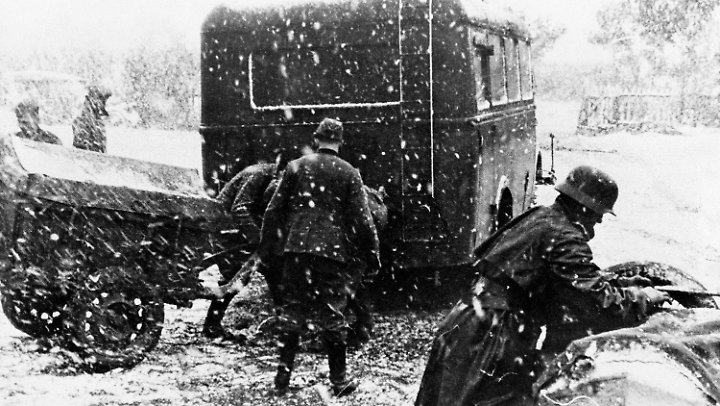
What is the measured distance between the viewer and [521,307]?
161 inches

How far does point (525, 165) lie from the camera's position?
10281 mm

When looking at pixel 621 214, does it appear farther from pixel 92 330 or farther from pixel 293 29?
pixel 92 330

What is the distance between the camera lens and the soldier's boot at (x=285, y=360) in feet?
18.8

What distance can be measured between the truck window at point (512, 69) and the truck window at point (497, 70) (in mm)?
252

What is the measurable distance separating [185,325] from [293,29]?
275 centimetres

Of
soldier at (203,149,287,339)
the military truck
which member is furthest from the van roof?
the military truck

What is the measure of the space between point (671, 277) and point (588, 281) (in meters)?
1.12

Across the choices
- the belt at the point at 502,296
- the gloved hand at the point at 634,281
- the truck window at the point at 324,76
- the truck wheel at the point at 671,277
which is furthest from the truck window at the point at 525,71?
the belt at the point at 502,296

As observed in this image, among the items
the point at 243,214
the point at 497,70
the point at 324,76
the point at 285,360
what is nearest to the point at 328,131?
the point at 243,214

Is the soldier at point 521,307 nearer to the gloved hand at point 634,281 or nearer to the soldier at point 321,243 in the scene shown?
the gloved hand at point 634,281

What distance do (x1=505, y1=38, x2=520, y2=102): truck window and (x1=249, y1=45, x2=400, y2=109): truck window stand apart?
2.22m

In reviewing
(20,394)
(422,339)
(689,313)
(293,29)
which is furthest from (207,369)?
(689,313)

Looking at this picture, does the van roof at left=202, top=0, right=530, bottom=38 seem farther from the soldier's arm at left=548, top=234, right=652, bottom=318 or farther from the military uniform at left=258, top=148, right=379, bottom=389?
the soldier's arm at left=548, top=234, right=652, bottom=318

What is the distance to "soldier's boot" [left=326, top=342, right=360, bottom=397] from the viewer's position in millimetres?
5703
